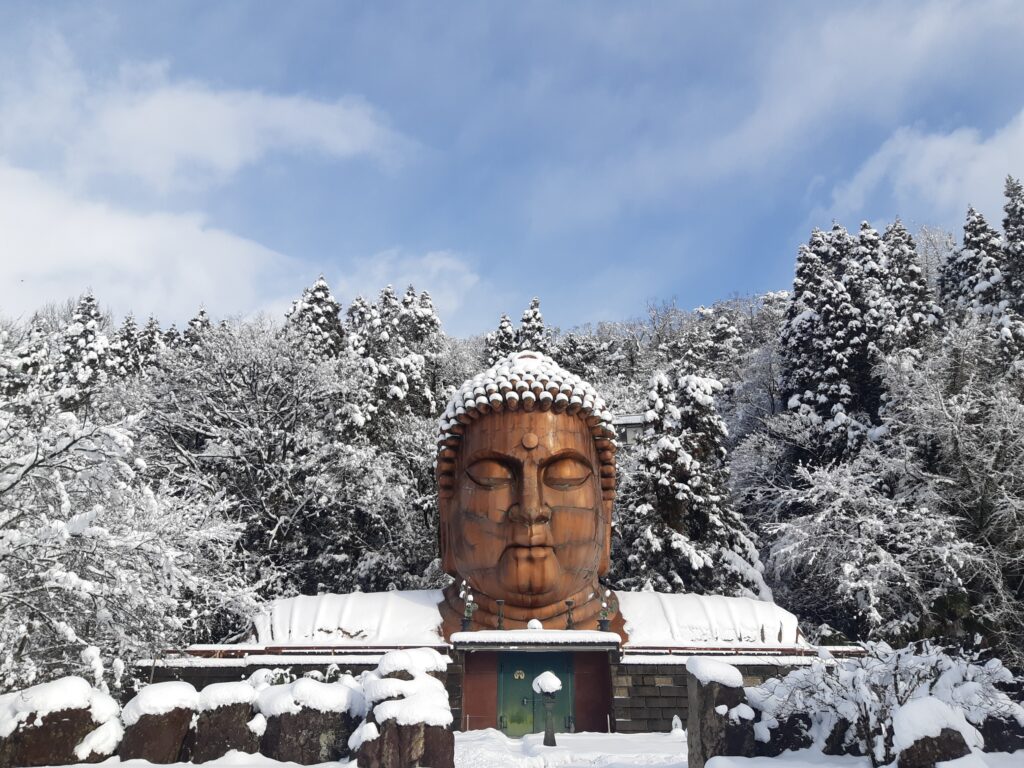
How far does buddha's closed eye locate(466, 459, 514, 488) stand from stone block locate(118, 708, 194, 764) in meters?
7.32

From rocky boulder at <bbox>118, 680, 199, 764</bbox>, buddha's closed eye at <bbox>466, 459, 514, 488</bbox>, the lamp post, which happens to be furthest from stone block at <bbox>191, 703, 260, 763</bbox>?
buddha's closed eye at <bbox>466, 459, 514, 488</bbox>

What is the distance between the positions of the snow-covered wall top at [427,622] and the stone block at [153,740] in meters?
7.01

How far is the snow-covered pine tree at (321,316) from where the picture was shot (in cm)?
2875

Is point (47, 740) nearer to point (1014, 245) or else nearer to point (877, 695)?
point (877, 695)

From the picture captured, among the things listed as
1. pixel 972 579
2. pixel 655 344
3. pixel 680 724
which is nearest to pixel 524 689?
pixel 680 724

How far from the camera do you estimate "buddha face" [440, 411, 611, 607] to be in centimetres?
1188

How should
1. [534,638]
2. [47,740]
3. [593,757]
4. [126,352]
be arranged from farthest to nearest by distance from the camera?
1. [126,352]
2. [534,638]
3. [593,757]
4. [47,740]

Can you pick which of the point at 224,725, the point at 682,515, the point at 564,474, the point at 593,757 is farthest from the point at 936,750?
the point at 682,515

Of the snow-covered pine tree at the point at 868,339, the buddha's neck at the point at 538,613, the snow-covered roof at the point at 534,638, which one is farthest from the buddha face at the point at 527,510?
the snow-covered pine tree at the point at 868,339

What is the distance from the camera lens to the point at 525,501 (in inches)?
463

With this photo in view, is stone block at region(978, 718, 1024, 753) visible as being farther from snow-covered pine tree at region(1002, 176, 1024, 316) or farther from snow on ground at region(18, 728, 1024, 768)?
snow-covered pine tree at region(1002, 176, 1024, 316)

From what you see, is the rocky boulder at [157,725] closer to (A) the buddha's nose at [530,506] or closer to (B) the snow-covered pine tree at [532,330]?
(A) the buddha's nose at [530,506]

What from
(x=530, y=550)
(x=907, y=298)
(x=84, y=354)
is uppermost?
(x=907, y=298)

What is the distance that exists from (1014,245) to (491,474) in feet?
72.3
